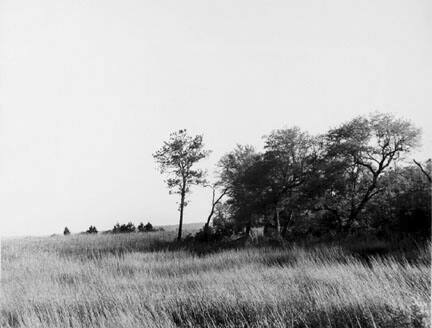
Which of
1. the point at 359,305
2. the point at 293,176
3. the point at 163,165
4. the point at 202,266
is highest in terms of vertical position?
the point at 163,165

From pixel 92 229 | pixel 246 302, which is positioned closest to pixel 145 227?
pixel 92 229

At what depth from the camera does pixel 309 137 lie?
76.7ft

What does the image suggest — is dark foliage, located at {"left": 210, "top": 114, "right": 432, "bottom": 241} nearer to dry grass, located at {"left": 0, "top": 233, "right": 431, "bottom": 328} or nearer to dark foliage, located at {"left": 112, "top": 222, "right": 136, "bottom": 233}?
dry grass, located at {"left": 0, "top": 233, "right": 431, "bottom": 328}

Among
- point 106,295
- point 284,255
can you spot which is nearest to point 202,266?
point 284,255

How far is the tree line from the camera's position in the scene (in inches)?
731

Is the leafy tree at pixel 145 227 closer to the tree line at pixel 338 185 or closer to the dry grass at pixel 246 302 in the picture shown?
the tree line at pixel 338 185

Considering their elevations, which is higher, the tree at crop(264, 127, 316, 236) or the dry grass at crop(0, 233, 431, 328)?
the tree at crop(264, 127, 316, 236)

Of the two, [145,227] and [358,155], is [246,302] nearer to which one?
[358,155]

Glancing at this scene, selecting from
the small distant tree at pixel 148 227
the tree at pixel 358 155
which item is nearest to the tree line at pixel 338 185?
the tree at pixel 358 155

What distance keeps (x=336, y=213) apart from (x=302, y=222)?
247 centimetres

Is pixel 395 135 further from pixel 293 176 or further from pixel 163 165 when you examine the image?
pixel 163 165

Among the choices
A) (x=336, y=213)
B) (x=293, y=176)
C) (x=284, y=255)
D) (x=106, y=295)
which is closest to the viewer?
(x=106, y=295)

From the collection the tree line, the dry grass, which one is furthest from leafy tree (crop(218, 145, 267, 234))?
the dry grass

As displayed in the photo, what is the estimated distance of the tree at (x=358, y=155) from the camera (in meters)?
19.5
